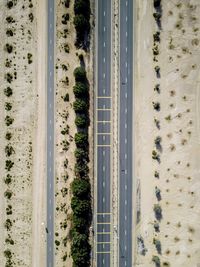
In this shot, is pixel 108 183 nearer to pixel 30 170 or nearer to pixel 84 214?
pixel 84 214

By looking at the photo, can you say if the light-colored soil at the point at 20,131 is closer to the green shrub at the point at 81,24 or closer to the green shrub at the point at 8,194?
the green shrub at the point at 8,194

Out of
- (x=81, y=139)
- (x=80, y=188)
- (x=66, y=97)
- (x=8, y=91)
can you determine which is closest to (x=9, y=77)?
(x=8, y=91)

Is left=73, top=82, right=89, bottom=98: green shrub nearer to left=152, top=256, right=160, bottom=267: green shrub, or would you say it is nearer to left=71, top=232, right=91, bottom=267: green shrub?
left=71, top=232, right=91, bottom=267: green shrub

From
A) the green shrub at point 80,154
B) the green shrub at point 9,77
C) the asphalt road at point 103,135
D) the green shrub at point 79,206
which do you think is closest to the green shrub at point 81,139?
the green shrub at point 80,154

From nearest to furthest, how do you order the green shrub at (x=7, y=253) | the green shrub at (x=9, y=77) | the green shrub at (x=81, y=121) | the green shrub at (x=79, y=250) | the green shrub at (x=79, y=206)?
the green shrub at (x=79, y=206), the green shrub at (x=79, y=250), the green shrub at (x=81, y=121), the green shrub at (x=9, y=77), the green shrub at (x=7, y=253)

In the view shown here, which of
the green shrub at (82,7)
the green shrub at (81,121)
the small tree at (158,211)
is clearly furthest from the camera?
the small tree at (158,211)

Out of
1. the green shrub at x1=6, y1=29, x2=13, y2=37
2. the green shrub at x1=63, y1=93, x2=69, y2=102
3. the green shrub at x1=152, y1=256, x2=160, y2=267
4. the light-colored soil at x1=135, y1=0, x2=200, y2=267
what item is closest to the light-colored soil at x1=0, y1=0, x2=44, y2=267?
the green shrub at x1=6, y1=29, x2=13, y2=37

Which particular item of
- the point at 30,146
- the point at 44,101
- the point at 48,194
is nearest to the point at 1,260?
the point at 48,194
